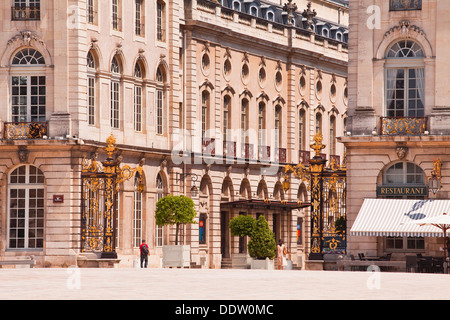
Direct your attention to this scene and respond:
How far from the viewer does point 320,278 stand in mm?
42250

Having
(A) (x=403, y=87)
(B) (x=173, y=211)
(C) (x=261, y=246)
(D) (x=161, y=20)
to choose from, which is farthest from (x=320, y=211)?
(D) (x=161, y=20)

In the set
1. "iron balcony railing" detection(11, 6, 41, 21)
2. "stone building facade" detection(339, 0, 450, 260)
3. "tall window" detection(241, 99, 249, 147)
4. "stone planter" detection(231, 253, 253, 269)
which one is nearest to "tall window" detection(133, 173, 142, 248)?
"iron balcony railing" detection(11, 6, 41, 21)

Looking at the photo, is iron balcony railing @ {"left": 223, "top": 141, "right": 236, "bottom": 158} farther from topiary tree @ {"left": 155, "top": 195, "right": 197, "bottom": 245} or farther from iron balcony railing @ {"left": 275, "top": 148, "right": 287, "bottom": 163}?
topiary tree @ {"left": 155, "top": 195, "right": 197, "bottom": 245}

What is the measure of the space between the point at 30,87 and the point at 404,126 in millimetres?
15494

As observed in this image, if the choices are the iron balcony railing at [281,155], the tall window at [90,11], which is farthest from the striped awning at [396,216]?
the iron balcony railing at [281,155]

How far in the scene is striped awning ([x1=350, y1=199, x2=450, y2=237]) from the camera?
170ft

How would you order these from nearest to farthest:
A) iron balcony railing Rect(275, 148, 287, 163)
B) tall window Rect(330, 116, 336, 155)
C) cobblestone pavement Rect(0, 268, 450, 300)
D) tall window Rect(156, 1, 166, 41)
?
cobblestone pavement Rect(0, 268, 450, 300) → tall window Rect(156, 1, 166, 41) → iron balcony railing Rect(275, 148, 287, 163) → tall window Rect(330, 116, 336, 155)

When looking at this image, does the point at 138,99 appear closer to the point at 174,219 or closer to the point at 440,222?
the point at 174,219

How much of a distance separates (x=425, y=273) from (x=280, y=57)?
36065 millimetres

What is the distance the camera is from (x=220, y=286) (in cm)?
3694

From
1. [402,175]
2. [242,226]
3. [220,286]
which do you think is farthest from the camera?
[242,226]

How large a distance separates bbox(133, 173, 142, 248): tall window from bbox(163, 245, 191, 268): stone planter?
2.43 meters
